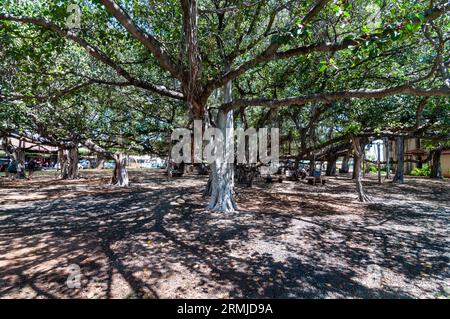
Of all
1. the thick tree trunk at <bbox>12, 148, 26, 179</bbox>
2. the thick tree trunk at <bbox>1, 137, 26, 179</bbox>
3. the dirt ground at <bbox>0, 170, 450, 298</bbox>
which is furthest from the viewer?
the thick tree trunk at <bbox>12, 148, 26, 179</bbox>

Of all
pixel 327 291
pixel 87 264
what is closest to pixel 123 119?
pixel 87 264

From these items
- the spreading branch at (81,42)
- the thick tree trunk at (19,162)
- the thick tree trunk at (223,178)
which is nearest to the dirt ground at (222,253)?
the thick tree trunk at (223,178)

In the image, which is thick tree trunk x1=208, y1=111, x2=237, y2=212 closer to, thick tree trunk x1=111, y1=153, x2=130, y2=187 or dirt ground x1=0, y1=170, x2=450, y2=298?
dirt ground x1=0, y1=170, x2=450, y2=298

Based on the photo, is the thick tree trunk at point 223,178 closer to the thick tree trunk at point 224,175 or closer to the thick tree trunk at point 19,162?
the thick tree trunk at point 224,175

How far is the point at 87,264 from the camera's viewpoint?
3.88m

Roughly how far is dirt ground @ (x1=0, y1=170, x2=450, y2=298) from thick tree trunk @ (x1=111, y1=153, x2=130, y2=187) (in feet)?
22.5

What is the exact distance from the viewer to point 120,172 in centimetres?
1508

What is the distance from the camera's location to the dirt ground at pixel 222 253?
3.23 metres

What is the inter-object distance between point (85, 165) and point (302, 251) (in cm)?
4223

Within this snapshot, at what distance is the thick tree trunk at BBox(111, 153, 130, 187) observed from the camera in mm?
14969

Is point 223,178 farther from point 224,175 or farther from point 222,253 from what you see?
point 222,253

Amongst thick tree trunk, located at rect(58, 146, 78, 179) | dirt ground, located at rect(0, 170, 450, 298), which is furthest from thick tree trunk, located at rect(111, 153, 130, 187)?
dirt ground, located at rect(0, 170, 450, 298)

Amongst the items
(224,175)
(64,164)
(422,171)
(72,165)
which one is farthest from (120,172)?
(422,171)

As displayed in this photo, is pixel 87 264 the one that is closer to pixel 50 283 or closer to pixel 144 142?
pixel 50 283
